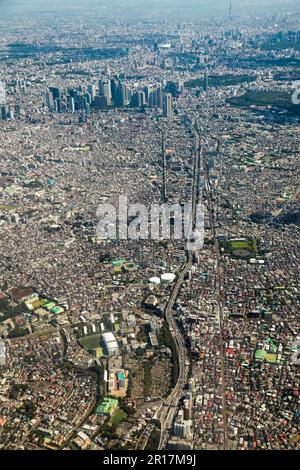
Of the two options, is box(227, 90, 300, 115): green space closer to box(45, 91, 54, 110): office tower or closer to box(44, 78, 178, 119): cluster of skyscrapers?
box(44, 78, 178, 119): cluster of skyscrapers

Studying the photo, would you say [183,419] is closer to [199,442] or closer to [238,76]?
[199,442]

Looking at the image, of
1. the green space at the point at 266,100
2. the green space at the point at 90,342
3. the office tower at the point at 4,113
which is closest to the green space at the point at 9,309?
the green space at the point at 90,342

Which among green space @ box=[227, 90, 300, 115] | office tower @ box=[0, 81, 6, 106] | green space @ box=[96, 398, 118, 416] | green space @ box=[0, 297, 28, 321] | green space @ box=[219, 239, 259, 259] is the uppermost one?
green space @ box=[96, 398, 118, 416]

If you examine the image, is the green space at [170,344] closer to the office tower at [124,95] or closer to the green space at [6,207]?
the green space at [6,207]

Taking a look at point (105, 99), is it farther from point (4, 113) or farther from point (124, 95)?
point (4, 113)

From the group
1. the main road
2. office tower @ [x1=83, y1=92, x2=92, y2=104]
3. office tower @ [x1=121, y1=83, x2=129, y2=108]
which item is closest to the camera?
the main road

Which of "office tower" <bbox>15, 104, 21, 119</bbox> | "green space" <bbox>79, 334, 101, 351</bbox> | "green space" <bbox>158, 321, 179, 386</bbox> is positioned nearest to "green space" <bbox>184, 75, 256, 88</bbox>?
"office tower" <bbox>15, 104, 21, 119</bbox>
